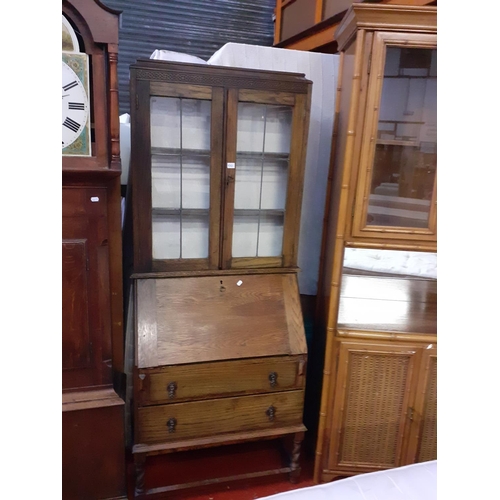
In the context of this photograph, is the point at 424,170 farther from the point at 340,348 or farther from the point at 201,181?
the point at 201,181

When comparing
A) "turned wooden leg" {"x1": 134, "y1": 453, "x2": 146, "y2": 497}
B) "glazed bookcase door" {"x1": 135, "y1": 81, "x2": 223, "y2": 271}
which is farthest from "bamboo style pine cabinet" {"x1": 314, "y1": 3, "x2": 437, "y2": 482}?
"turned wooden leg" {"x1": 134, "y1": 453, "x2": 146, "y2": 497}

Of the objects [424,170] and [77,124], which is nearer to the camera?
[77,124]

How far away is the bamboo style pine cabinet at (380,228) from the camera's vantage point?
1.60m

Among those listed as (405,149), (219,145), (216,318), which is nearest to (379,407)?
(216,318)

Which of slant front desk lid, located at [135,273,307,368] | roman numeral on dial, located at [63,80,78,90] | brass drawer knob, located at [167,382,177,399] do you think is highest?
roman numeral on dial, located at [63,80,78,90]

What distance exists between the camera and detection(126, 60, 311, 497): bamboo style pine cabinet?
1659 millimetres

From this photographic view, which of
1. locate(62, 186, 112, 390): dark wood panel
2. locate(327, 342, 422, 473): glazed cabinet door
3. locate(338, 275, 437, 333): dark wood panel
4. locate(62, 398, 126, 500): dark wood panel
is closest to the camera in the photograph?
locate(62, 186, 112, 390): dark wood panel

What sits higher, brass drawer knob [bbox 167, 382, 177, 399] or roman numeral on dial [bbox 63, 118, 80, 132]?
roman numeral on dial [bbox 63, 118, 80, 132]

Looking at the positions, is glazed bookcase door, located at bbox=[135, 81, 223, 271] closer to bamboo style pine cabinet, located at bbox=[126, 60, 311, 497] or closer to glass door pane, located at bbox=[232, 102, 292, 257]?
bamboo style pine cabinet, located at bbox=[126, 60, 311, 497]

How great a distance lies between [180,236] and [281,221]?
471 millimetres

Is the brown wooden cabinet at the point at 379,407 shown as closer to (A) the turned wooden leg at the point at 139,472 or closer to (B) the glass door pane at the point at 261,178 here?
(B) the glass door pane at the point at 261,178

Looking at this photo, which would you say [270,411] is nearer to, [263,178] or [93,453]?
[93,453]
